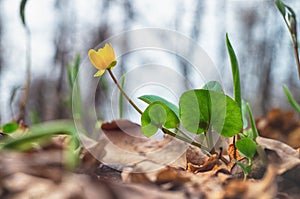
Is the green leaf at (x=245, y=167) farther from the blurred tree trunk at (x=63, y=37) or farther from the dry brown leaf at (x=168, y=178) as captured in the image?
the blurred tree trunk at (x=63, y=37)

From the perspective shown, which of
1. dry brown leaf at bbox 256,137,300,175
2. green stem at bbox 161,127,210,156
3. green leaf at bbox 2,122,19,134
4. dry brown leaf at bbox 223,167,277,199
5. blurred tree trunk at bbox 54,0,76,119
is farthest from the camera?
blurred tree trunk at bbox 54,0,76,119

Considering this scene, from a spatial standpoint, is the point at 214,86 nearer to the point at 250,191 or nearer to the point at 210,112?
the point at 210,112

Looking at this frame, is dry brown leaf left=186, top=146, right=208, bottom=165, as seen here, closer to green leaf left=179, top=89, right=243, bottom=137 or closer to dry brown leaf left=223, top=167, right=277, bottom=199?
green leaf left=179, top=89, right=243, bottom=137

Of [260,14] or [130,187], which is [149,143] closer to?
[130,187]

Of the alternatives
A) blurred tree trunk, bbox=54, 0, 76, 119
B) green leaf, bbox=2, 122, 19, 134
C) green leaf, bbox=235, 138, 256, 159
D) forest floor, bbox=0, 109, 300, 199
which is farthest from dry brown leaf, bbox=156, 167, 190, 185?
blurred tree trunk, bbox=54, 0, 76, 119

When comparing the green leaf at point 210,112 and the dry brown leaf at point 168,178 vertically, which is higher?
the green leaf at point 210,112

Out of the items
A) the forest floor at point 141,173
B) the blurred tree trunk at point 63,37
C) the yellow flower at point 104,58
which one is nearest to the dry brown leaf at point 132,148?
the forest floor at point 141,173

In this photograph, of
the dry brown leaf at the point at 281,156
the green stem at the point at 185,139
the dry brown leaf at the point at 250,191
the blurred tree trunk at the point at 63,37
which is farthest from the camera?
the blurred tree trunk at the point at 63,37
